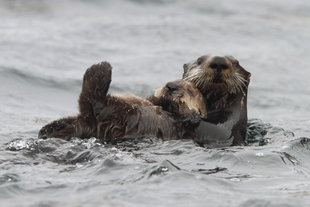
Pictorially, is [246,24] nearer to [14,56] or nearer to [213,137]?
[14,56]

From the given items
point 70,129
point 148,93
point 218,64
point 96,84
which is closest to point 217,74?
point 218,64

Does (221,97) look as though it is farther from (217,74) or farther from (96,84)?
(96,84)

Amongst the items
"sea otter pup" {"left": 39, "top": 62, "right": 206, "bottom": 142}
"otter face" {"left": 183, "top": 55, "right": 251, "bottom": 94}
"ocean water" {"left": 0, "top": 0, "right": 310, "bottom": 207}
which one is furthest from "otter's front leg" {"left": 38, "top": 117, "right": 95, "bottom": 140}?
"otter face" {"left": 183, "top": 55, "right": 251, "bottom": 94}

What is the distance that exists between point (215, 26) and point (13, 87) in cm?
615

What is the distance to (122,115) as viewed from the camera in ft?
19.7

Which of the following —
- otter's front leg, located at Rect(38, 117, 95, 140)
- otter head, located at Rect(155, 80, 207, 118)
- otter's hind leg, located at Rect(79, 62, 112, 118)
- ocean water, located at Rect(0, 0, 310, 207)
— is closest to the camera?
ocean water, located at Rect(0, 0, 310, 207)

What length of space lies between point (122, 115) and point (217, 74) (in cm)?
94

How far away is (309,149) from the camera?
6461mm

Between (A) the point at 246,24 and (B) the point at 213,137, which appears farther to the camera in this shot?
(A) the point at 246,24

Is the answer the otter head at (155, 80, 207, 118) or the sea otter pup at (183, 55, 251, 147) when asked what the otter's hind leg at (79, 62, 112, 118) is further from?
the sea otter pup at (183, 55, 251, 147)

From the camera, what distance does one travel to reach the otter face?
6.29 m

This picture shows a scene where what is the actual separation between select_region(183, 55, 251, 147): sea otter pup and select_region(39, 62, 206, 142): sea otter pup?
0.13 meters

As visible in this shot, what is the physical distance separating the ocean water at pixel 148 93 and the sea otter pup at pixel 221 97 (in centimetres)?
23

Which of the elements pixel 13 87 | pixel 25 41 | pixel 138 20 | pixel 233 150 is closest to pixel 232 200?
pixel 233 150
